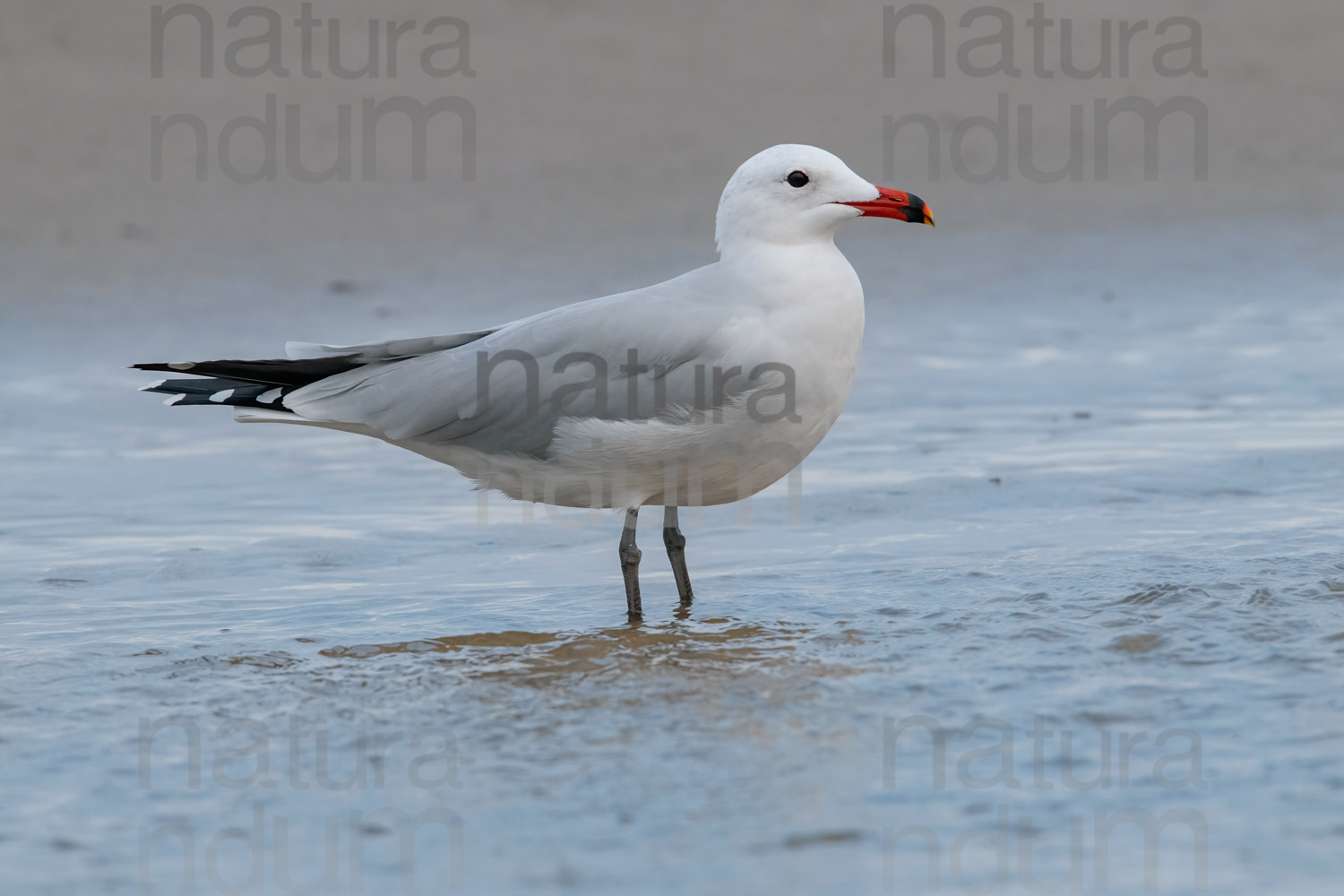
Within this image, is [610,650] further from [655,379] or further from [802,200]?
[802,200]

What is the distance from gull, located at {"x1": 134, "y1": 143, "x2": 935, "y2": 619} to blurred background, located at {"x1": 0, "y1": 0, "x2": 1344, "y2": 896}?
17.8 inches

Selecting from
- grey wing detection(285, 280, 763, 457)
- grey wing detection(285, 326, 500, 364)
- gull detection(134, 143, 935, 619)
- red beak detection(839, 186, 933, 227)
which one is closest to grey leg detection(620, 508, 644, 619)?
gull detection(134, 143, 935, 619)

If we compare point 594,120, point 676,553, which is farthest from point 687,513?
point 594,120

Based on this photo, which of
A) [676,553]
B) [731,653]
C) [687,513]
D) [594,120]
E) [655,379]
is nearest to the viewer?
[731,653]

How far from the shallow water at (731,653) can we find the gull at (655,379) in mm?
450

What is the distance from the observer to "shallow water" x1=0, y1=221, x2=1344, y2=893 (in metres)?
3.42

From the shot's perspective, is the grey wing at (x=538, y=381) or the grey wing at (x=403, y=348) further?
the grey wing at (x=403, y=348)

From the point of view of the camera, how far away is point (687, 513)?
6816 millimetres

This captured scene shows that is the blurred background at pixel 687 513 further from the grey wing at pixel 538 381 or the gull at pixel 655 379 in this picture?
the grey wing at pixel 538 381

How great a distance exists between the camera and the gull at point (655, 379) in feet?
16.4

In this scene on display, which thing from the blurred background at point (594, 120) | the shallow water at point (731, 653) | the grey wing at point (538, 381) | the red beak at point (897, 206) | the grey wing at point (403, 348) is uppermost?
the blurred background at point (594, 120)

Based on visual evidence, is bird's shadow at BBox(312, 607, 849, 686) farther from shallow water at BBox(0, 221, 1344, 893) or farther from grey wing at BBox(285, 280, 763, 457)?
grey wing at BBox(285, 280, 763, 457)

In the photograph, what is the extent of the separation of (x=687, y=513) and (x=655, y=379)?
1827 mm

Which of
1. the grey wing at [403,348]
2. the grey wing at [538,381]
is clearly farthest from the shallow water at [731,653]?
the grey wing at [403,348]
